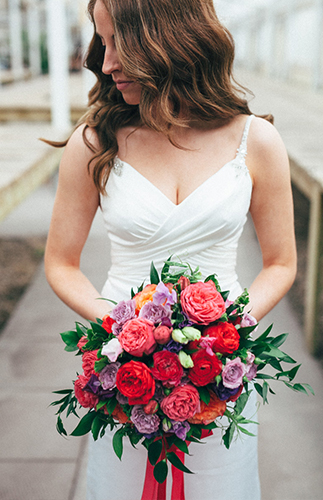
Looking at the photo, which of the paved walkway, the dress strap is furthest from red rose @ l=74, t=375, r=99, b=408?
the paved walkway

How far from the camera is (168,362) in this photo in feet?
3.49

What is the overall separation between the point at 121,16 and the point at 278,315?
372 cm

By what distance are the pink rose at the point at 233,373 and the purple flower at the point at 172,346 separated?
0.35 feet

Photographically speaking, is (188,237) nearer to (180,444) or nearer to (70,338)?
(70,338)

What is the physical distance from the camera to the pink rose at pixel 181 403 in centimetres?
105

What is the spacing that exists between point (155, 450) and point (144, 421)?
83mm

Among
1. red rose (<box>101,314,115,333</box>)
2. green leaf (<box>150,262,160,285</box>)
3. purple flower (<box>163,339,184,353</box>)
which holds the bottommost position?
red rose (<box>101,314,115,333</box>)

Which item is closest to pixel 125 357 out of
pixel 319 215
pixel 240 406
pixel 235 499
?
pixel 240 406

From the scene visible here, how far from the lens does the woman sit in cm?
153

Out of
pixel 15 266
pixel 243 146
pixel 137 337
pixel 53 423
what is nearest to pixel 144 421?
pixel 137 337

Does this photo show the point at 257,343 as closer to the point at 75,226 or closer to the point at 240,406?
→ the point at 240,406

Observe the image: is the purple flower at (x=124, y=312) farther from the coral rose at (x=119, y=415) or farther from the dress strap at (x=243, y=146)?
the dress strap at (x=243, y=146)

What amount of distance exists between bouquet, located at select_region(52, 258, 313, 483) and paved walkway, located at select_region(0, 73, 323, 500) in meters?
1.69

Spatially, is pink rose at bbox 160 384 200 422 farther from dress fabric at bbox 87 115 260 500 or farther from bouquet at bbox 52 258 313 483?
dress fabric at bbox 87 115 260 500
